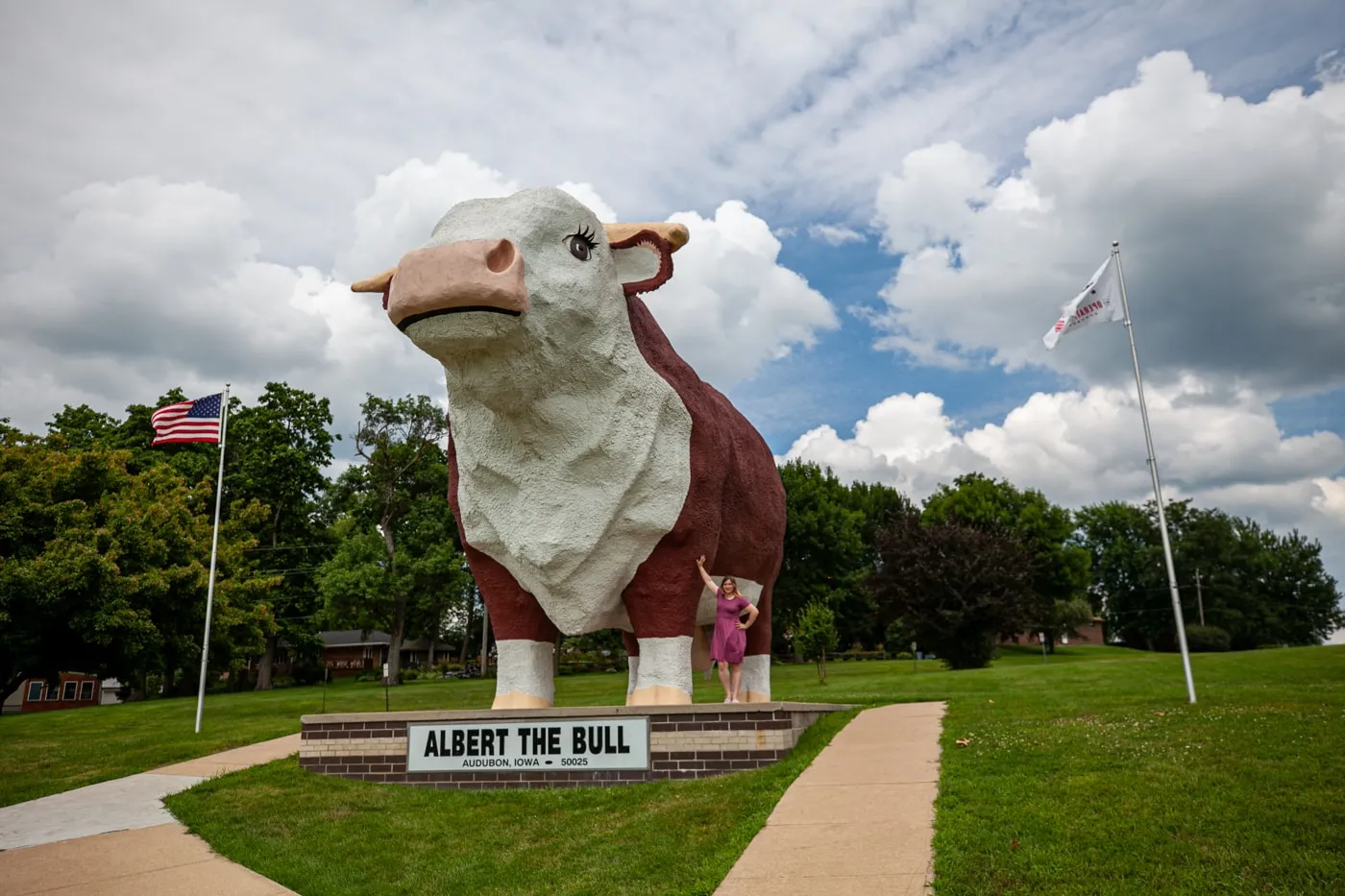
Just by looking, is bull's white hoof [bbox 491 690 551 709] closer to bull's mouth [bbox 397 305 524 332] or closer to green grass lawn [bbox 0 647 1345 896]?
green grass lawn [bbox 0 647 1345 896]

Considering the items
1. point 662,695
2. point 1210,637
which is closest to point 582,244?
point 662,695

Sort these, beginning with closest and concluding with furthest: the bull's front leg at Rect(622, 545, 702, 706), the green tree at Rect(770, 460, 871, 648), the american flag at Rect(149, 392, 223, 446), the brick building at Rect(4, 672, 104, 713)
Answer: the bull's front leg at Rect(622, 545, 702, 706)
the american flag at Rect(149, 392, 223, 446)
the green tree at Rect(770, 460, 871, 648)
the brick building at Rect(4, 672, 104, 713)

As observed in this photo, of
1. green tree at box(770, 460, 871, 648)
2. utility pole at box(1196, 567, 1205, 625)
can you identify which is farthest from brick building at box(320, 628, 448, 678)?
utility pole at box(1196, 567, 1205, 625)

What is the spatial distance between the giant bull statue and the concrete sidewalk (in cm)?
142

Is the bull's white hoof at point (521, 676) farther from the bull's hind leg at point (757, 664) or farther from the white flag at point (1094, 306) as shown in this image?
the white flag at point (1094, 306)

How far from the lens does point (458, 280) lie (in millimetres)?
5395

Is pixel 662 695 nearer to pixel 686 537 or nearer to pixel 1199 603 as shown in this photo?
pixel 686 537

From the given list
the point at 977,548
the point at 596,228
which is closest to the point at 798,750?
the point at 596,228

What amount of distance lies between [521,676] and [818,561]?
29.6m

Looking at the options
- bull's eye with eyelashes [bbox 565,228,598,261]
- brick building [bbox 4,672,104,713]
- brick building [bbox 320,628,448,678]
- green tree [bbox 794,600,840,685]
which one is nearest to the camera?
bull's eye with eyelashes [bbox 565,228,598,261]

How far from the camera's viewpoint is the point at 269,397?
2992 centimetres

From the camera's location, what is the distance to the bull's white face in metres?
5.45

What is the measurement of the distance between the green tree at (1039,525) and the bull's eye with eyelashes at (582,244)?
1298 inches

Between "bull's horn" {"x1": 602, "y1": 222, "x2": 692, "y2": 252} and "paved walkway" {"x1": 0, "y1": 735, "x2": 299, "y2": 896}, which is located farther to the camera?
"bull's horn" {"x1": 602, "y1": 222, "x2": 692, "y2": 252}
